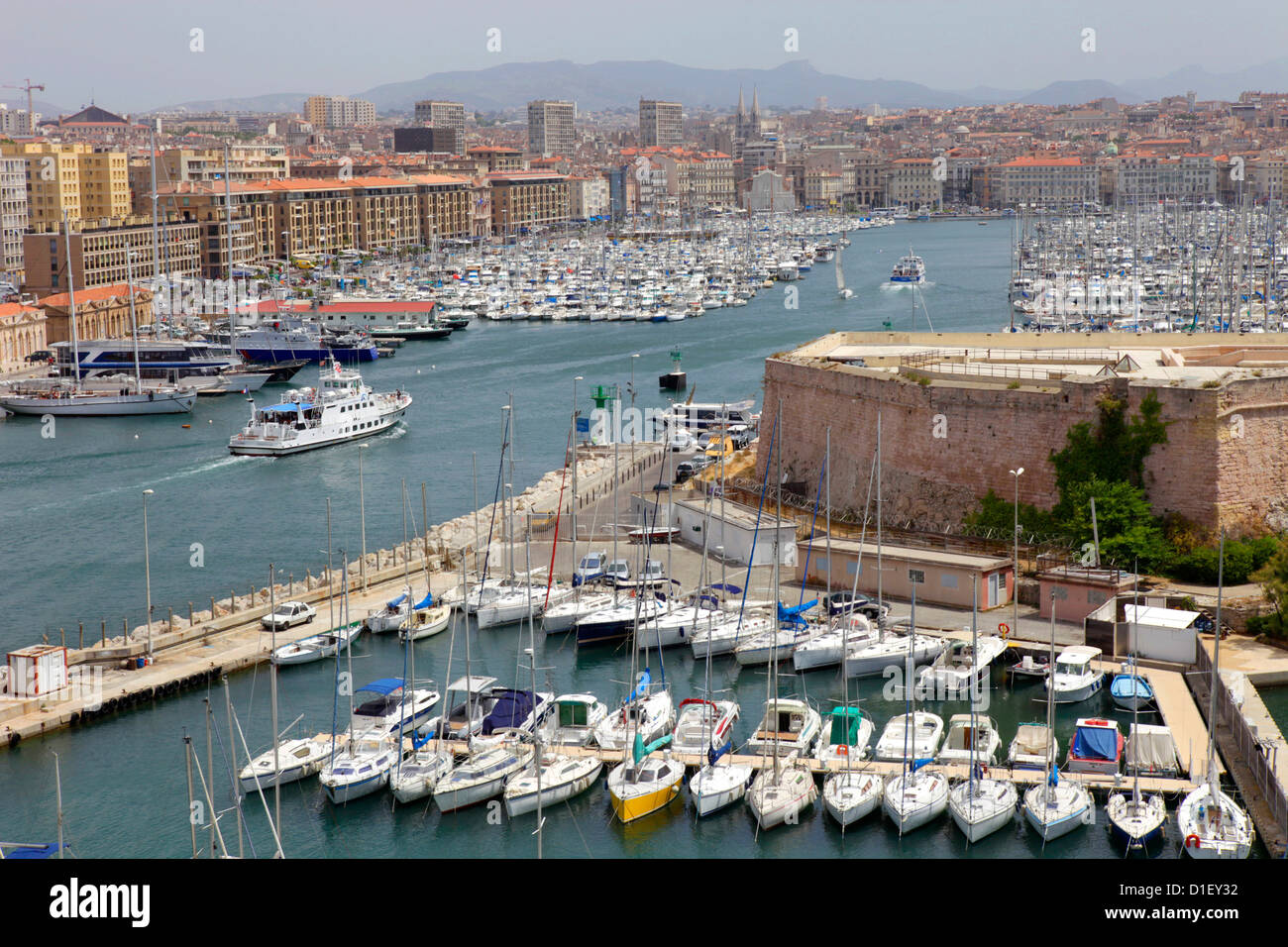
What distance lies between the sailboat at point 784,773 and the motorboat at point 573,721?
108cm

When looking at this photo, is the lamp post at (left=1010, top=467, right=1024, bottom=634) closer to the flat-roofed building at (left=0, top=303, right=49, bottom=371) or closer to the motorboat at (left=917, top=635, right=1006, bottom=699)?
the motorboat at (left=917, top=635, right=1006, bottom=699)

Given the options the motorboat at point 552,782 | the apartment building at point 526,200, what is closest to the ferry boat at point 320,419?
the motorboat at point 552,782

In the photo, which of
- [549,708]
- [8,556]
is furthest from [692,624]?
[8,556]

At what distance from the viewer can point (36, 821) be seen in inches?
367

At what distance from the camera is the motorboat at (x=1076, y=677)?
10625mm

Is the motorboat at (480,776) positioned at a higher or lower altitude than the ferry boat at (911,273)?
lower

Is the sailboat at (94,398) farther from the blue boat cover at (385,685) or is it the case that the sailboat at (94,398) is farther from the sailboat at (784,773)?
the sailboat at (784,773)

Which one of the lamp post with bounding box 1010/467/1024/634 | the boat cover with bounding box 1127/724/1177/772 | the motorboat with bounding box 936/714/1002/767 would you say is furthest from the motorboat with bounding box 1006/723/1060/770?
the lamp post with bounding box 1010/467/1024/634

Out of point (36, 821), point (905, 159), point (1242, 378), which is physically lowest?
point (36, 821)

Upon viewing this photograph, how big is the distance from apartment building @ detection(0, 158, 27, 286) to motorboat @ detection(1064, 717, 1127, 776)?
140 feet

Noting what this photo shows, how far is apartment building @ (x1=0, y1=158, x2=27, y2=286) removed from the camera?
4653cm

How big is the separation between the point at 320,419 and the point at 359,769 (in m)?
14.7
